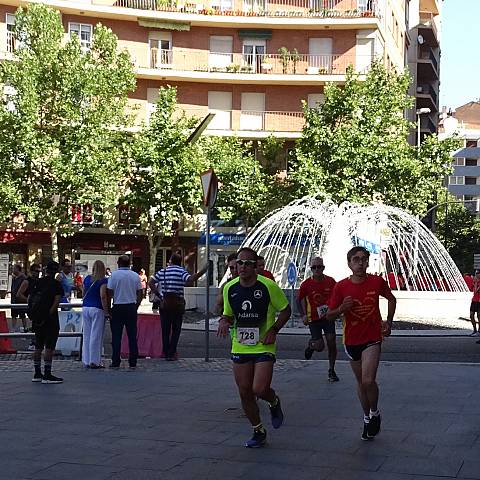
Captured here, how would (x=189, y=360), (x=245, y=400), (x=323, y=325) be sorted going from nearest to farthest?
(x=245, y=400)
(x=323, y=325)
(x=189, y=360)

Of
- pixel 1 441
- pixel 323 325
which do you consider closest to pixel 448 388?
pixel 323 325

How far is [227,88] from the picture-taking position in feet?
165

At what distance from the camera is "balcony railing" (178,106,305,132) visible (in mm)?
49781

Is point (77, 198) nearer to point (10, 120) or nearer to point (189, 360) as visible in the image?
point (10, 120)

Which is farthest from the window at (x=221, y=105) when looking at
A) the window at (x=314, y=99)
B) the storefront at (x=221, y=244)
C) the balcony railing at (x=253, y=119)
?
the storefront at (x=221, y=244)

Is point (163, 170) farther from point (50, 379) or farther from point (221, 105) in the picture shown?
point (50, 379)

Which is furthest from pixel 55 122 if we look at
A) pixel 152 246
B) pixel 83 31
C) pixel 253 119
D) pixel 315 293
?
pixel 315 293

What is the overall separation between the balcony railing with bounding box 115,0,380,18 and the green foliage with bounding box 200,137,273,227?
8454 mm

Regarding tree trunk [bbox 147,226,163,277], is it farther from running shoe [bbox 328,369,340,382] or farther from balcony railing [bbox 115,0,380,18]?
running shoe [bbox 328,369,340,382]

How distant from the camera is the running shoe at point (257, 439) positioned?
24.8 ft

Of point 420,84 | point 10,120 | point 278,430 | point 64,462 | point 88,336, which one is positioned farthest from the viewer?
point 420,84

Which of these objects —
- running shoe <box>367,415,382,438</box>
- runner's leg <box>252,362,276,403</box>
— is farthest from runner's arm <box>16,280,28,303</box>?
running shoe <box>367,415,382,438</box>

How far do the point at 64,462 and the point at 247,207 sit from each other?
38.6 m

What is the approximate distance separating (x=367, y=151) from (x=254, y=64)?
10506 millimetres
